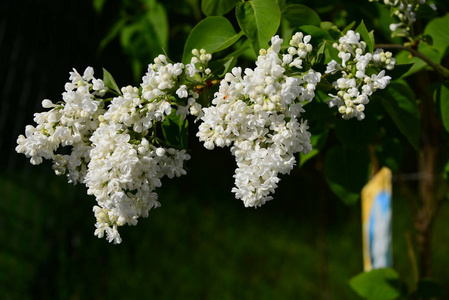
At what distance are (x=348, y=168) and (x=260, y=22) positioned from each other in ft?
1.59

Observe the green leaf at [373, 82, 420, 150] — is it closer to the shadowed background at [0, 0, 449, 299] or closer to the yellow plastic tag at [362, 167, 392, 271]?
the yellow plastic tag at [362, 167, 392, 271]

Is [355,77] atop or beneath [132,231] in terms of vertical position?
beneath

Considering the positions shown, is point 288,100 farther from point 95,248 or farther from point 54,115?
point 95,248

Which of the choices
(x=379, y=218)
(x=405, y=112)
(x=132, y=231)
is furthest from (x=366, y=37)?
(x=132, y=231)

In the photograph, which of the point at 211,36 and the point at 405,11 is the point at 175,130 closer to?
the point at 211,36

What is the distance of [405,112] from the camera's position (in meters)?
1.00

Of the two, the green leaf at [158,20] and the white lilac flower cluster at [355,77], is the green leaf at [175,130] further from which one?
the green leaf at [158,20]

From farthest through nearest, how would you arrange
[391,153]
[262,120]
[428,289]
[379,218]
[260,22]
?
1. [379,218]
2. [428,289]
3. [391,153]
4. [260,22]
5. [262,120]

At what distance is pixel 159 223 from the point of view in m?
2.96

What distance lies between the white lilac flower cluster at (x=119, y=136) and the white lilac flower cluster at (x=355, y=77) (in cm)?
19

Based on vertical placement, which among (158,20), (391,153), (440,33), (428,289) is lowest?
(428,289)

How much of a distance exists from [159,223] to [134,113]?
2275 millimetres

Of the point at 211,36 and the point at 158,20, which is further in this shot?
the point at 158,20

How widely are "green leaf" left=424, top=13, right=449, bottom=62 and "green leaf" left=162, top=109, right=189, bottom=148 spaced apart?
62 centimetres
